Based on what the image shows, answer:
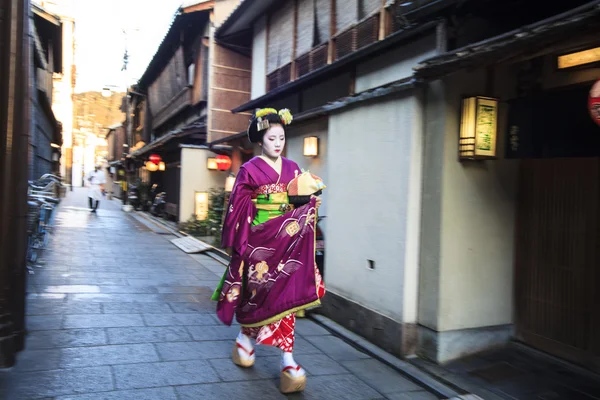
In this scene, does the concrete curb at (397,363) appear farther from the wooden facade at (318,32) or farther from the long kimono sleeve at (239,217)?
the wooden facade at (318,32)

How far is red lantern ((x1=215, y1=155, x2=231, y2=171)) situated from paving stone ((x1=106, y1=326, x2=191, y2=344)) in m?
11.2

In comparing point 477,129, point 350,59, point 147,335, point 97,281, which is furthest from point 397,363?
point 97,281

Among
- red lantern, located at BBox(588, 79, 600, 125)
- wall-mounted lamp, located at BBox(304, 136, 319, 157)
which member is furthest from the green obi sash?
wall-mounted lamp, located at BBox(304, 136, 319, 157)

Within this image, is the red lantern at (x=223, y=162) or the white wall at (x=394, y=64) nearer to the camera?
the white wall at (x=394, y=64)

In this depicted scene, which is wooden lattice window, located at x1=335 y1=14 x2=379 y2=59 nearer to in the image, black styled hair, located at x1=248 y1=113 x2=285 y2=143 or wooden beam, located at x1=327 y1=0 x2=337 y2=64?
wooden beam, located at x1=327 y1=0 x2=337 y2=64

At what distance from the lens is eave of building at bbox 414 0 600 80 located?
3.39 metres

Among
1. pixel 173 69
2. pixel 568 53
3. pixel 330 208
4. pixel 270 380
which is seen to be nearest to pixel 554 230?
pixel 568 53

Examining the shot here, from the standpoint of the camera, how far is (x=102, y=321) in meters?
5.97

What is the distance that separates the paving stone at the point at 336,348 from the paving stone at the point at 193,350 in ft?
3.58

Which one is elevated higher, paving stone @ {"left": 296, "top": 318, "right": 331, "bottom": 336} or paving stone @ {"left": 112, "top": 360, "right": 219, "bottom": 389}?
paving stone @ {"left": 112, "top": 360, "right": 219, "bottom": 389}

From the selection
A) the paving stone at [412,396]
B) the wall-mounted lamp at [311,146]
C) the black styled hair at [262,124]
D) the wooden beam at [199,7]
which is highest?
the wooden beam at [199,7]

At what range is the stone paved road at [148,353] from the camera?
4.12 m

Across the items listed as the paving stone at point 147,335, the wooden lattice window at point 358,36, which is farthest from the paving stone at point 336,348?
the wooden lattice window at point 358,36

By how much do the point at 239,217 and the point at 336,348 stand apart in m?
2.24
